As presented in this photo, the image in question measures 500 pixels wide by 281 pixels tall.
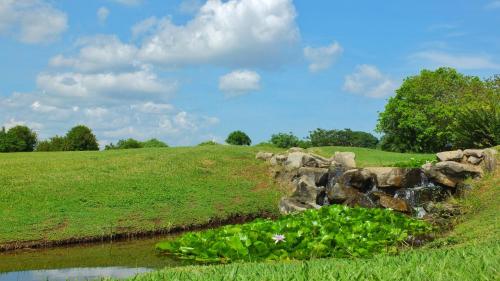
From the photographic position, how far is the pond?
35.9ft

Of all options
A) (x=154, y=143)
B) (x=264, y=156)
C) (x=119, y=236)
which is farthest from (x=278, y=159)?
(x=154, y=143)

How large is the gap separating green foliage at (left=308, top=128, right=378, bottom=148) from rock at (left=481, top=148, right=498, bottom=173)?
38.4 metres

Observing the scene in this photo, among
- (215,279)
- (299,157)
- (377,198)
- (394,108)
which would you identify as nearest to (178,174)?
(299,157)

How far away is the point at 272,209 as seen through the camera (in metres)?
19.0

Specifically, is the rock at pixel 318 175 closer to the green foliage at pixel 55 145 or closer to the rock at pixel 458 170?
the rock at pixel 458 170

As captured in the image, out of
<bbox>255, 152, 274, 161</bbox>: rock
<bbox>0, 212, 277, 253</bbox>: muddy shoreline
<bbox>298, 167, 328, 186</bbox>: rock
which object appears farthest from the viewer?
<bbox>255, 152, 274, 161</bbox>: rock

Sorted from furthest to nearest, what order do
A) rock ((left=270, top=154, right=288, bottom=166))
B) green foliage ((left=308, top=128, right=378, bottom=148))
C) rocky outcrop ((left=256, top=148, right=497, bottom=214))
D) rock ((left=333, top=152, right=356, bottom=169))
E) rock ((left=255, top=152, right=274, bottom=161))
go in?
green foliage ((left=308, top=128, right=378, bottom=148))
rock ((left=255, top=152, right=274, bottom=161))
rock ((left=270, top=154, right=288, bottom=166))
rock ((left=333, top=152, right=356, bottom=169))
rocky outcrop ((left=256, top=148, right=497, bottom=214))

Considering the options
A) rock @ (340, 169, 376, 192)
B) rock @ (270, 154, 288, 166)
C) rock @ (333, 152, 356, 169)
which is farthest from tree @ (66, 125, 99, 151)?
rock @ (340, 169, 376, 192)

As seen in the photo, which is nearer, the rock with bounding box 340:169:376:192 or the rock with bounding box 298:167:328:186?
the rock with bounding box 340:169:376:192

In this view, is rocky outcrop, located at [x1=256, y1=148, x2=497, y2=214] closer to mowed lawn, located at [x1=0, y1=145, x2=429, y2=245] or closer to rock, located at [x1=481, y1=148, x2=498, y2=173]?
rock, located at [x1=481, y1=148, x2=498, y2=173]

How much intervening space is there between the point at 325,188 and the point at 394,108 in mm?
32531

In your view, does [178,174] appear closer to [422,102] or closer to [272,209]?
[272,209]

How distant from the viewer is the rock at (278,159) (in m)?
23.1

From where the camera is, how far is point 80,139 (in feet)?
117
